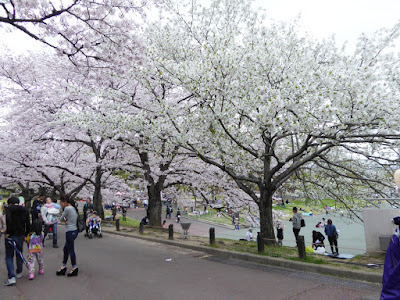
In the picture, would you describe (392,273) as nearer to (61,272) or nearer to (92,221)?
(61,272)

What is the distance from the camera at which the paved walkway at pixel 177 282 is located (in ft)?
17.2

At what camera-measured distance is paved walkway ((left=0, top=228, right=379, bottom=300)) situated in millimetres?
5234

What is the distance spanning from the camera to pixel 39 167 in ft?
60.0

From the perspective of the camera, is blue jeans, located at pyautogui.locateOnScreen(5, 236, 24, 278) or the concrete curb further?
the concrete curb

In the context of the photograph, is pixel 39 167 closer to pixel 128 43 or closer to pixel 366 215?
pixel 128 43

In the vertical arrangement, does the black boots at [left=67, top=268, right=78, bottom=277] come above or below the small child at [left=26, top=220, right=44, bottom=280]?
below

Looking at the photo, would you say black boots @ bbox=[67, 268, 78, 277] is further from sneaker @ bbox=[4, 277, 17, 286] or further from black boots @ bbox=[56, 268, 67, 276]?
sneaker @ bbox=[4, 277, 17, 286]

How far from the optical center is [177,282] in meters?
6.08

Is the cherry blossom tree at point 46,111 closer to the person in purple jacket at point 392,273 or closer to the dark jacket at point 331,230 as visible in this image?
the dark jacket at point 331,230

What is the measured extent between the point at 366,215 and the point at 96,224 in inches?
428

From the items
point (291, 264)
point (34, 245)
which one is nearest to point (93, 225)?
point (34, 245)

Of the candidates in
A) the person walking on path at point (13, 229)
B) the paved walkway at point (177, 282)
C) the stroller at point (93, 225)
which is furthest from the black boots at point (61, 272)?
the stroller at point (93, 225)

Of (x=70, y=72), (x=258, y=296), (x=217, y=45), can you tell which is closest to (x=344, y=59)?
(x=217, y=45)

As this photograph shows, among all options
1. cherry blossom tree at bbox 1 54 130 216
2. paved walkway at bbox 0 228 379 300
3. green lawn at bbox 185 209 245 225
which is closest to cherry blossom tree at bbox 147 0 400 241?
paved walkway at bbox 0 228 379 300
